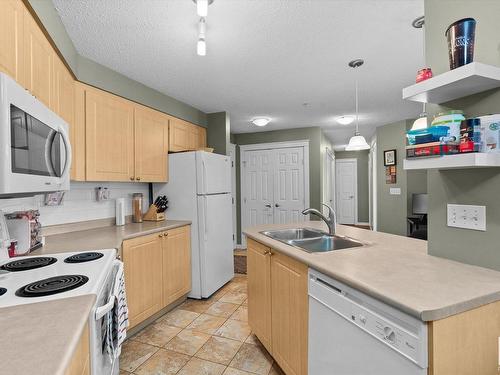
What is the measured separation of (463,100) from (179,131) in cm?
294

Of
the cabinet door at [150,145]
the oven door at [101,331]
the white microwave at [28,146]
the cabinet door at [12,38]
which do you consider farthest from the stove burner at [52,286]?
the cabinet door at [150,145]

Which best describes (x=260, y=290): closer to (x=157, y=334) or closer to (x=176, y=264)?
(x=157, y=334)

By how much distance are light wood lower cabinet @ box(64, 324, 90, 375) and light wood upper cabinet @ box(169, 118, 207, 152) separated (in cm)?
257

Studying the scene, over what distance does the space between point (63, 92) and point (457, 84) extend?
2.40 meters

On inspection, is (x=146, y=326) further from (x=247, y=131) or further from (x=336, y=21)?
(x=247, y=131)

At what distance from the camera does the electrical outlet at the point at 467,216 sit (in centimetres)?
115

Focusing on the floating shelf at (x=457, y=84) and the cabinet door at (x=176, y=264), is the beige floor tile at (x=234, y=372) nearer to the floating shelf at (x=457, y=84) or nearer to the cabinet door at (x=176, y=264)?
the cabinet door at (x=176, y=264)

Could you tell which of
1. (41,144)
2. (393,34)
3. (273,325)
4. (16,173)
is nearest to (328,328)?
(273,325)

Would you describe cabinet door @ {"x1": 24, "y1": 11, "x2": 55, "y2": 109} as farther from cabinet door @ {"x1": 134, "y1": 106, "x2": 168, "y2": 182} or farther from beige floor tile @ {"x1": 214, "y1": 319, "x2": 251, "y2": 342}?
beige floor tile @ {"x1": 214, "y1": 319, "x2": 251, "y2": 342}

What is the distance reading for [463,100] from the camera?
1.23 m

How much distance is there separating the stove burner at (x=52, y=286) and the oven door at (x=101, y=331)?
4.3 inches

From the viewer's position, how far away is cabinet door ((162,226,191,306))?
8.84ft

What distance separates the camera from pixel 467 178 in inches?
47.6

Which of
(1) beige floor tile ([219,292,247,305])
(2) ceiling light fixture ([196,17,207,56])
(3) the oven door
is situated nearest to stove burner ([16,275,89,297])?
(3) the oven door
